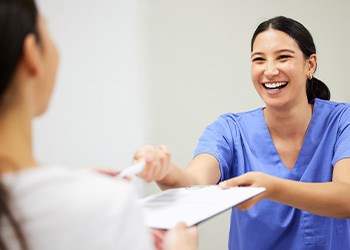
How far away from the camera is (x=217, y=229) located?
1.77m

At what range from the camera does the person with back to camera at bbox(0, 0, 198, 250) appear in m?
0.43

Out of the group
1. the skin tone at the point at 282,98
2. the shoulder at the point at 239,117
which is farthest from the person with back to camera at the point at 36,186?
the shoulder at the point at 239,117

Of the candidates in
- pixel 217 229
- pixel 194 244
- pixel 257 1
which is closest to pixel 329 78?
pixel 257 1

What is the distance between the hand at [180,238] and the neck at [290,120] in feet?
2.44

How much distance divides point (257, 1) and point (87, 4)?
2.42 feet

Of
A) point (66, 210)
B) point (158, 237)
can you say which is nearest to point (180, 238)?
point (158, 237)

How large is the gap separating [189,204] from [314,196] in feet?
1.23

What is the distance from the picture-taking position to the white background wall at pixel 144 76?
1629mm

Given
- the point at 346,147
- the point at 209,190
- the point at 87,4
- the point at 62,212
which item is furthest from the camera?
the point at 87,4

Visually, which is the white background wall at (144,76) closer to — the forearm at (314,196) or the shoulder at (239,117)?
the shoulder at (239,117)

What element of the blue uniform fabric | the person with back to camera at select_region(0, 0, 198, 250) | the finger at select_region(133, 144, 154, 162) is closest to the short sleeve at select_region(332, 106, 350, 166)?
the blue uniform fabric

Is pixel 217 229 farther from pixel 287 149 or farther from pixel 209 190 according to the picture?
pixel 209 190

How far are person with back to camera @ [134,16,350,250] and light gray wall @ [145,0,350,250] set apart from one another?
457mm

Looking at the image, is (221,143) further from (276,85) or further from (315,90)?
(315,90)
